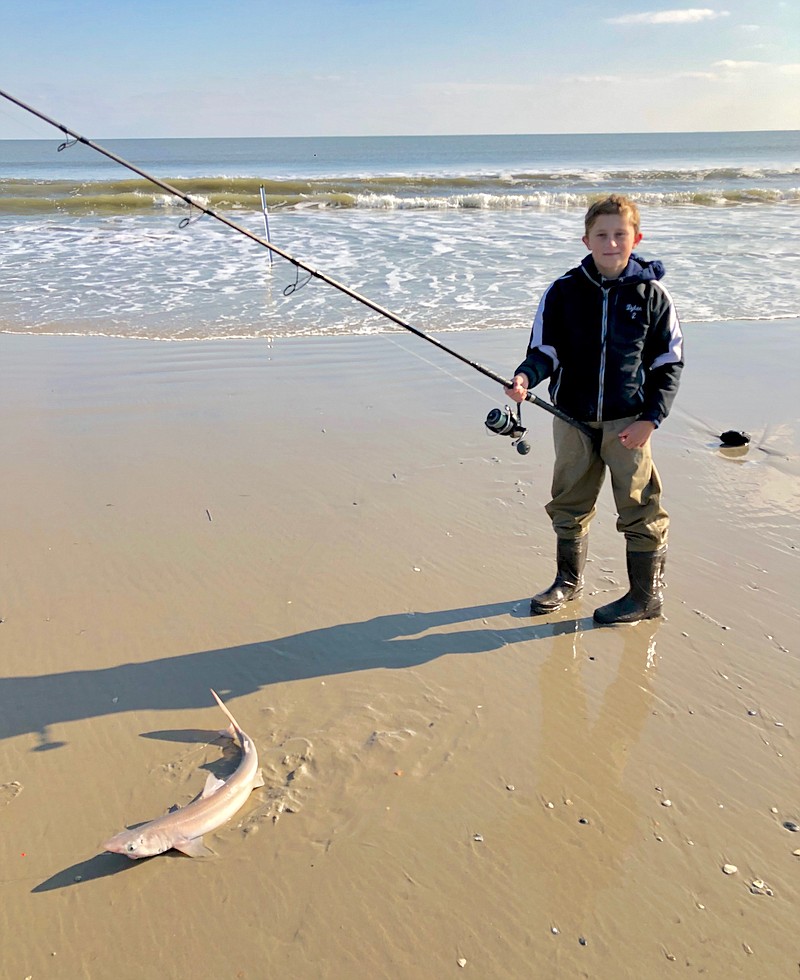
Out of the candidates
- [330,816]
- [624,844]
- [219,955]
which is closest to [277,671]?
[330,816]

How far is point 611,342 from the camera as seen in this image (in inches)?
118

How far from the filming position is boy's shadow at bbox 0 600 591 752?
279cm

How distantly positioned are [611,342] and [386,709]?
1.57m

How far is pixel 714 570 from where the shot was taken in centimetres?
362

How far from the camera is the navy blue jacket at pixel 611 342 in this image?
2955mm

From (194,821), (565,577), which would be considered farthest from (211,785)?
(565,577)

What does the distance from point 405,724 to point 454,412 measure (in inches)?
124

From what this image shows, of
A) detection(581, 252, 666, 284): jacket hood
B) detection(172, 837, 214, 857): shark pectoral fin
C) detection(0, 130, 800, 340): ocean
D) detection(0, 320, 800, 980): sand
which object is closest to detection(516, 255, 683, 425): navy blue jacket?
detection(581, 252, 666, 284): jacket hood

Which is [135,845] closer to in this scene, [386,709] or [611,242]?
[386,709]

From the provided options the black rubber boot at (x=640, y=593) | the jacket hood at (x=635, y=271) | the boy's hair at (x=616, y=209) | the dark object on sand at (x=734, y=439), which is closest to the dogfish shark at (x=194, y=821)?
the black rubber boot at (x=640, y=593)

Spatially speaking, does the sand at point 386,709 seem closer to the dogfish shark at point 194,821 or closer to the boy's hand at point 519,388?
the dogfish shark at point 194,821

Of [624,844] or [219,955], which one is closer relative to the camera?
[219,955]

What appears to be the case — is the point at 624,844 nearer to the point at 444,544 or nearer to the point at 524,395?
the point at 524,395

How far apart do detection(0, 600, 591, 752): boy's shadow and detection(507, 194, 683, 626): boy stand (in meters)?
0.29
